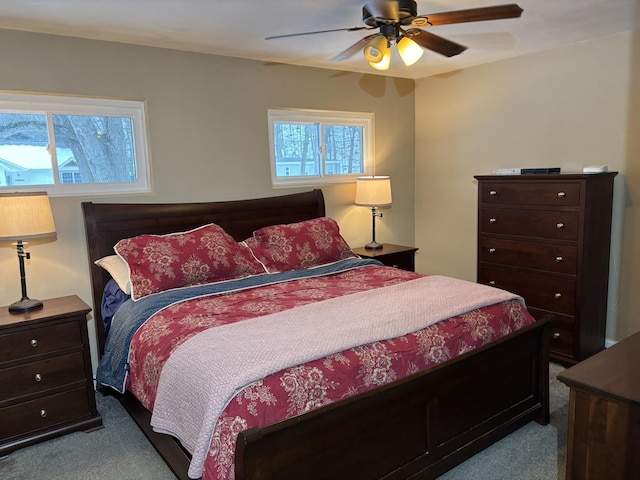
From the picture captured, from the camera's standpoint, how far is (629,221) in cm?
336

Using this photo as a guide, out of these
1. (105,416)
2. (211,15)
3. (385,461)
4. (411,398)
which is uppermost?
(211,15)

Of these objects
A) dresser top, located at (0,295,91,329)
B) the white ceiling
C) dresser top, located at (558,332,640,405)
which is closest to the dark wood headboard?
dresser top, located at (0,295,91,329)

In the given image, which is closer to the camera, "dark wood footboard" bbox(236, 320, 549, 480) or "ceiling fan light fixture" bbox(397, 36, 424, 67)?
"dark wood footboard" bbox(236, 320, 549, 480)

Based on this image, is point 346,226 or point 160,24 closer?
point 160,24

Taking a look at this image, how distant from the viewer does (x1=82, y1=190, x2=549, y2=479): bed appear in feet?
5.33

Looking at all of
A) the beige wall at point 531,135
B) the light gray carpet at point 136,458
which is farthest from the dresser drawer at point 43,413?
the beige wall at point 531,135

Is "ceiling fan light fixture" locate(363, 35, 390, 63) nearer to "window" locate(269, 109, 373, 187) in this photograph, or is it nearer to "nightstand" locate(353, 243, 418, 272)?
"window" locate(269, 109, 373, 187)

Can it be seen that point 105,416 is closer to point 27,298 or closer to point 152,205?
point 27,298

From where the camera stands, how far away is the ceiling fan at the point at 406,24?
215 centimetres

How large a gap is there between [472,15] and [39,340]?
110 inches

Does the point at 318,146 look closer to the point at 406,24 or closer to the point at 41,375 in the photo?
the point at 406,24

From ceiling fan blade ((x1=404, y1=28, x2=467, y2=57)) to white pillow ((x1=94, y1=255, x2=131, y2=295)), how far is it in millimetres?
2165

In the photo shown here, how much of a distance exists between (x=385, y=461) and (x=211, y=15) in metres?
2.51

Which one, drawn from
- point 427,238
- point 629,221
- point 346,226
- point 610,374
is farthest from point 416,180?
point 610,374
